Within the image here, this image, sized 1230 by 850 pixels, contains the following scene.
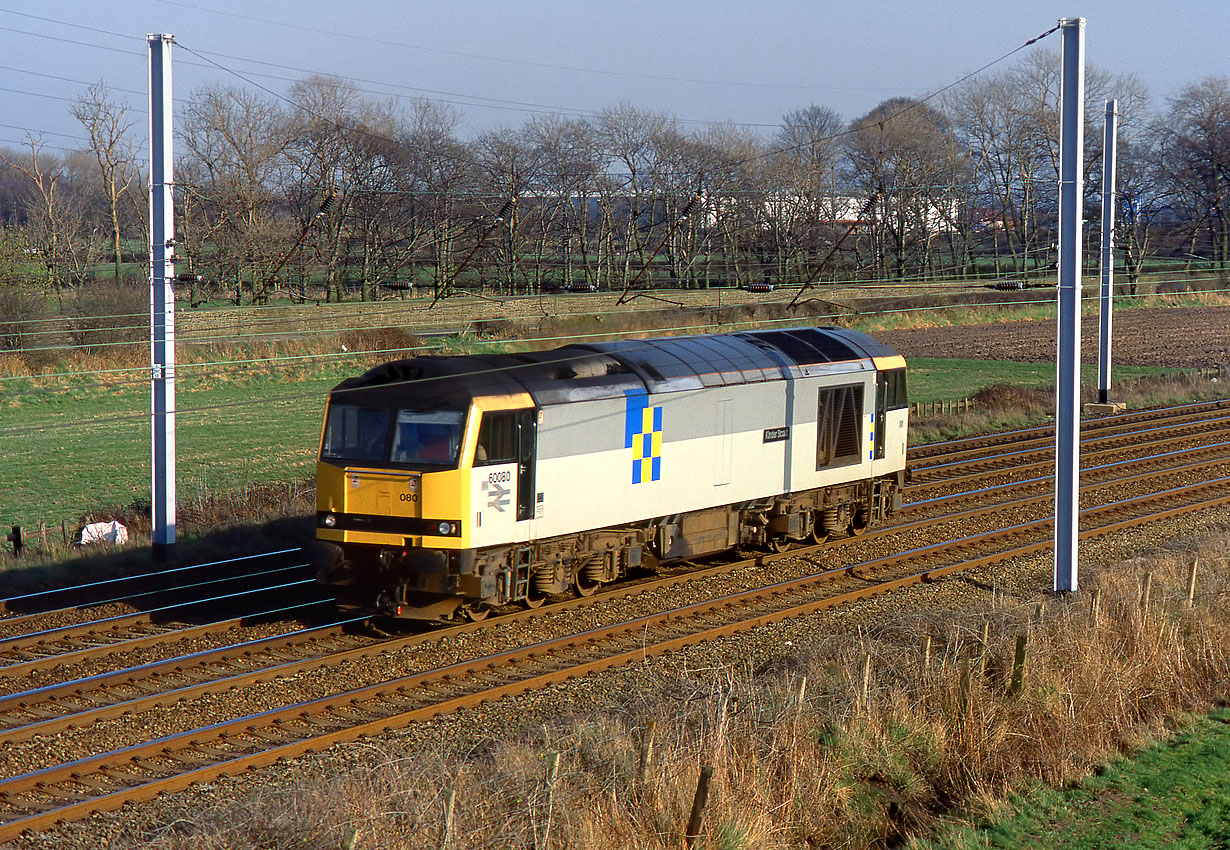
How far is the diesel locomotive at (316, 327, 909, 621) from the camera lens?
13.9 metres

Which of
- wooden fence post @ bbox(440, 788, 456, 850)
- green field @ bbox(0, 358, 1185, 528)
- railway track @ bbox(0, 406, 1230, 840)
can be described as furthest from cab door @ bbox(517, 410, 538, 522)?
wooden fence post @ bbox(440, 788, 456, 850)

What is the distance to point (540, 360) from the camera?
51.4 feet

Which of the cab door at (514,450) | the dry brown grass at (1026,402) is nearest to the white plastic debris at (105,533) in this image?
the cab door at (514,450)

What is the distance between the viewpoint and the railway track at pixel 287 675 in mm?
9789

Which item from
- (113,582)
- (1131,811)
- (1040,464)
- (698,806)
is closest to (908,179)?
(1040,464)

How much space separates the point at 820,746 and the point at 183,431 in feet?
82.1

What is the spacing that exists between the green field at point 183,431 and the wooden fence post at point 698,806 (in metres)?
9.57

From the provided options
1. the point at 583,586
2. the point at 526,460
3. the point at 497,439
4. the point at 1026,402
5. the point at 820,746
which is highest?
the point at 497,439

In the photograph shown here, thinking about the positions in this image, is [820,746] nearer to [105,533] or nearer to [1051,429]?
[105,533]

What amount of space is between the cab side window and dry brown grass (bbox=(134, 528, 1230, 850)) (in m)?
3.06

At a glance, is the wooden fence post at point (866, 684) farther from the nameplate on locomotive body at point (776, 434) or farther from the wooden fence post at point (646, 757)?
the nameplate on locomotive body at point (776, 434)

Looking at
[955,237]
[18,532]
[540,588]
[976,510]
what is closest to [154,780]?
[540,588]

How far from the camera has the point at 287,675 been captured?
41.5 ft

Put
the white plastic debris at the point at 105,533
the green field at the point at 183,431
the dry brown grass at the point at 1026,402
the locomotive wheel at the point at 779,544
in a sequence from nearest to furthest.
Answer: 1. the white plastic debris at the point at 105,533
2. the locomotive wheel at the point at 779,544
3. the green field at the point at 183,431
4. the dry brown grass at the point at 1026,402
